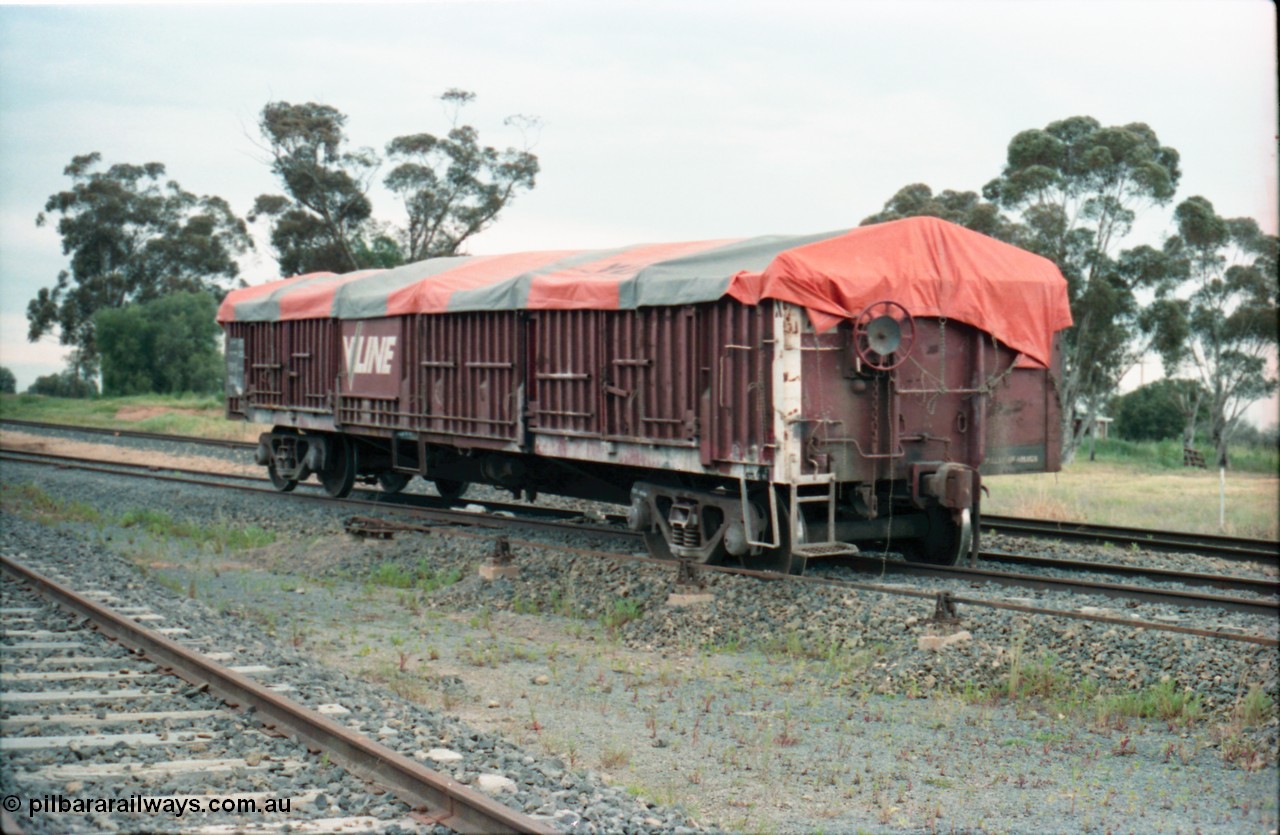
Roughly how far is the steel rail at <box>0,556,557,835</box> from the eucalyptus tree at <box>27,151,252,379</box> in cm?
4176

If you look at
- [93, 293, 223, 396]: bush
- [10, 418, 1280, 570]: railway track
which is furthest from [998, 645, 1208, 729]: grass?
[93, 293, 223, 396]: bush

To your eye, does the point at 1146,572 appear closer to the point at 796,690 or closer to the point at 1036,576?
the point at 1036,576

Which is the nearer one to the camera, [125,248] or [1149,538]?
[1149,538]

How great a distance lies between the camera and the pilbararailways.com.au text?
5.38 meters

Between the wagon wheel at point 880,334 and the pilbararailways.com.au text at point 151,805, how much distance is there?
6.79 metres

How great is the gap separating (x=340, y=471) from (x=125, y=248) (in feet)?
129

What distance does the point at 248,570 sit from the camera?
44.7 ft

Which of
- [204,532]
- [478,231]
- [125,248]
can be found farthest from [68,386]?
[204,532]

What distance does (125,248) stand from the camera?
53156mm

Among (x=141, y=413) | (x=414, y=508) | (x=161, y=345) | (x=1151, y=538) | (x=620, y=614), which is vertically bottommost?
(x=620, y=614)

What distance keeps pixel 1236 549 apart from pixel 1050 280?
3.61m

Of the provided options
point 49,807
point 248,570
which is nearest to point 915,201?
point 248,570

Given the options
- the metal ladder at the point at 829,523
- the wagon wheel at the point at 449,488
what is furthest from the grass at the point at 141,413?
the metal ladder at the point at 829,523

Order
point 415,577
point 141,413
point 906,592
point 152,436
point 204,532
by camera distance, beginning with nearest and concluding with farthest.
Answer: point 906,592, point 415,577, point 204,532, point 152,436, point 141,413
